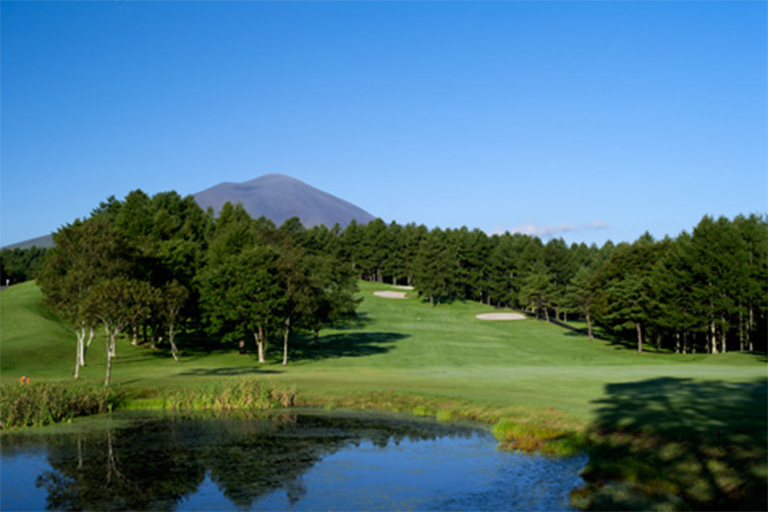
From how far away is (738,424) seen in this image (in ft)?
88.2

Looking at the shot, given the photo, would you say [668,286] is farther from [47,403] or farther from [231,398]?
[47,403]

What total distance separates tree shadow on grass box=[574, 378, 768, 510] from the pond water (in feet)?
4.97

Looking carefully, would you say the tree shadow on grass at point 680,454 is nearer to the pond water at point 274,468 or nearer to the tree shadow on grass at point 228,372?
the pond water at point 274,468

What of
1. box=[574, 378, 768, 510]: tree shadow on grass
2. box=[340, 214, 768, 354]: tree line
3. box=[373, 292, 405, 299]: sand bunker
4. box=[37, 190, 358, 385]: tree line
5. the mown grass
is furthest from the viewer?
box=[373, 292, 405, 299]: sand bunker

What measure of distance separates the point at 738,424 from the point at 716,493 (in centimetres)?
776

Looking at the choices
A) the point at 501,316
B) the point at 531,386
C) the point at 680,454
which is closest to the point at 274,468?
the point at 680,454

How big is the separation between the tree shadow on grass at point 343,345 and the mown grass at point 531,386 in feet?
0.91

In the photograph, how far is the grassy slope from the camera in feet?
142

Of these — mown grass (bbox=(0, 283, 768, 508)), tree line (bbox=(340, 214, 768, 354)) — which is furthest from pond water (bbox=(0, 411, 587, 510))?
tree line (bbox=(340, 214, 768, 354))

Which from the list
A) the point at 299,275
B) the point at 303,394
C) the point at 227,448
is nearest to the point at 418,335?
the point at 299,275

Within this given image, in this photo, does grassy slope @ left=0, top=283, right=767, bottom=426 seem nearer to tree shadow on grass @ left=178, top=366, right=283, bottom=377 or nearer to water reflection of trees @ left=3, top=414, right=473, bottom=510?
tree shadow on grass @ left=178, top=366, right=283, bottom=377

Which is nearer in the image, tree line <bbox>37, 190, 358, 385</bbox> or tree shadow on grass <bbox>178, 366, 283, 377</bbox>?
tree line <bbox>37, 190, 358, 385</bbox>

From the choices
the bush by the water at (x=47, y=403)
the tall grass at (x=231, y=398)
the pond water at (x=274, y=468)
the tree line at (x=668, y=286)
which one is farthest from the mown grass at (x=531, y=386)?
the tree line at (x=668, y=286)

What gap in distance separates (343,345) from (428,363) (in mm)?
18217
